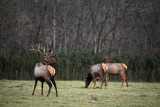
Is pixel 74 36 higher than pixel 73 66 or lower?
higher

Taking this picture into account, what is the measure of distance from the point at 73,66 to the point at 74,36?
41.3 feet

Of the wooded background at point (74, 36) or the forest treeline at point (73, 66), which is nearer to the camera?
the forest treeline at point (73, 66)

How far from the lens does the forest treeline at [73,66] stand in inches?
768

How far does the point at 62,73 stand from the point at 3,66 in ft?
13.9

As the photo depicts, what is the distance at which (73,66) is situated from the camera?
2111cm

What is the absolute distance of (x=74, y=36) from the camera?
3331 centimetres

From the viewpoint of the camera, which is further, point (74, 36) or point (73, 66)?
point (74, 36)

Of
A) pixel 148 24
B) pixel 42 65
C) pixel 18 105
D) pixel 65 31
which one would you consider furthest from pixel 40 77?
pixel 148 24

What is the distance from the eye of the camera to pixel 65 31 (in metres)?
28.3

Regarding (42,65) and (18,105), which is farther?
(42,65)

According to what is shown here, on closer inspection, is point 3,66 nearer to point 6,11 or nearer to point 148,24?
point 6,11

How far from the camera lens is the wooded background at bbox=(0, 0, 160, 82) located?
20328 mm

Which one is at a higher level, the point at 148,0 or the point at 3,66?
the point at 148,0

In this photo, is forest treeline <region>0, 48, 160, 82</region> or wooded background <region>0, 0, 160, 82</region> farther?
wooded background <region>0, 0, 160, 82</region>
